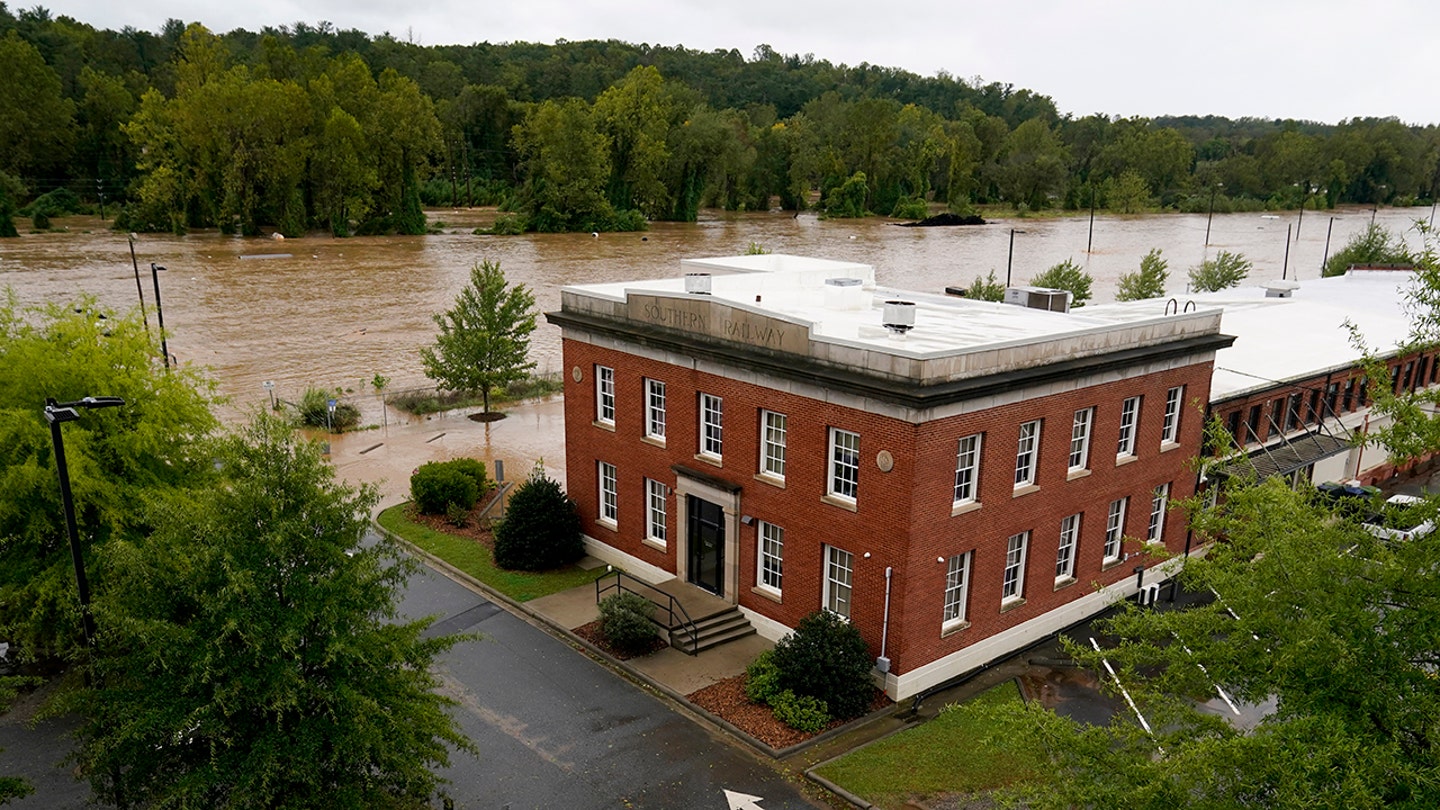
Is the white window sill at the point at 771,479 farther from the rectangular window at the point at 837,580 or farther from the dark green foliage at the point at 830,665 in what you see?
the dark green foliage at the point at 830,665

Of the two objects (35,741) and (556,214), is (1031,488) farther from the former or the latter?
(556,214)

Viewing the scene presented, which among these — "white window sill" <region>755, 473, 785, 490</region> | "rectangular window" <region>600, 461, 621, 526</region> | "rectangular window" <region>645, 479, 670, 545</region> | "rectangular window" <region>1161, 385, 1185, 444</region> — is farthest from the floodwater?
"rectangular window" <region>1161, 385, 1185, 444</region>

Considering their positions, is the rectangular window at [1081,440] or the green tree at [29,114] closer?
the rectangular window at [1081,440]

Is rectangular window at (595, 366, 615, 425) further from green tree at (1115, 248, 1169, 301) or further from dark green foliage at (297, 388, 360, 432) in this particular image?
green tree at (1115, 248, 1169, 301)

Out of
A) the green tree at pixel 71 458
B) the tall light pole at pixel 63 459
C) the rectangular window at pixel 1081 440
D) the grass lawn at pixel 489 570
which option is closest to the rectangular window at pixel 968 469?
the rectangular window at pixel 1081 440

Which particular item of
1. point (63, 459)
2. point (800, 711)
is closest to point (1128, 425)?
point (800, 711)

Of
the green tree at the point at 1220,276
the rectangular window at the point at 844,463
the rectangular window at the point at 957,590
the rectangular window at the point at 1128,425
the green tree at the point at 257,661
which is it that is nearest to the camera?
the green tree at the point at 257,661

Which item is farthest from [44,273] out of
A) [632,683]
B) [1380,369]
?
[1380,369]

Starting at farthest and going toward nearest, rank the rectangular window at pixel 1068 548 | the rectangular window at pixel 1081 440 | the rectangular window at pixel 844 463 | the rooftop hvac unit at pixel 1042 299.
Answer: the rooftop hvac unit at pixel 1042 299 → the rectangular window at pixel 1068 548 → the rectangular window at pixel 1081 440 → the rectangular window at pixel 844 463
